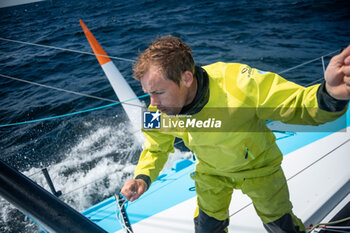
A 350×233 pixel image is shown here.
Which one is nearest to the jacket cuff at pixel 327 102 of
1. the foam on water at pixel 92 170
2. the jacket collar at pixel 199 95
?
the jacket collar at pixel 199 95

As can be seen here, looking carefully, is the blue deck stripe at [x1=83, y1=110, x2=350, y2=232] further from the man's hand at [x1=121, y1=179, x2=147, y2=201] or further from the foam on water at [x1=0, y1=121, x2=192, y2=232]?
the foam on water at [x1=0, y1=121, x2=192, y2=232]

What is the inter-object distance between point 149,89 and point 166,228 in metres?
1.13

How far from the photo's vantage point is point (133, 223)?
72.8 inches

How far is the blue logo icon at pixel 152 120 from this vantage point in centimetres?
128

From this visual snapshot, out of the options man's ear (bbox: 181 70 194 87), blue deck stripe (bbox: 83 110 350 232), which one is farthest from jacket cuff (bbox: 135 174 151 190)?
blue deck stripe (bbox: 83 110 350 232)

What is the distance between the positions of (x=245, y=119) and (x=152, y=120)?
0.47 meters

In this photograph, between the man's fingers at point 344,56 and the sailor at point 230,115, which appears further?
the sailor at point 230,115

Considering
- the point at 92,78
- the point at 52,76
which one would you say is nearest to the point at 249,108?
the point at 92,78

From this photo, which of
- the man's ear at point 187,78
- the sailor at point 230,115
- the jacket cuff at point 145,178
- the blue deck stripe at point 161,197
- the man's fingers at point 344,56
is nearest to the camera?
the man's fingers at point 344,56

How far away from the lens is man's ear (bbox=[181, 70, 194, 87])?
1042mm

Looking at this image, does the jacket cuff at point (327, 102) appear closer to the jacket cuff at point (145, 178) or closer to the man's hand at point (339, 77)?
the man's hand at point (339, 77)

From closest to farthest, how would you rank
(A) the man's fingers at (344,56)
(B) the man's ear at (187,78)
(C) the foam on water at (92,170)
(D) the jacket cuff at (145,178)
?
(A) the man's fingers at (344,56)
(B) the man's ear at (187,78)
(D) the jacket cuff at (145,178)
(C) the foam on water at (92,170)

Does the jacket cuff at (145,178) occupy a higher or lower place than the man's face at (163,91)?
lower

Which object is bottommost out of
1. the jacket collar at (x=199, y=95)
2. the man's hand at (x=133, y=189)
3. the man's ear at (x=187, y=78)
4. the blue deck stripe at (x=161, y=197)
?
the blue deck stripe at (x=161, y=197)
